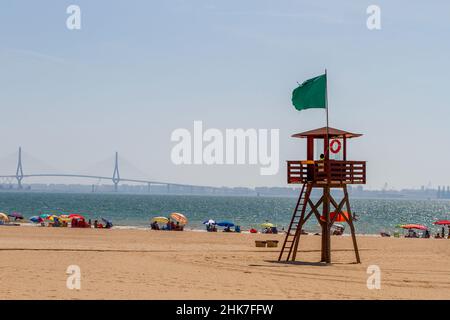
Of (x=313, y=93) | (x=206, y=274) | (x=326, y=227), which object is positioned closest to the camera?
(x=206, y=274)

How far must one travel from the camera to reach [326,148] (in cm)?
2511

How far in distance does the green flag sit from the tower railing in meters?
2.18

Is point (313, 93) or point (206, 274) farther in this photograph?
point (313, 93)

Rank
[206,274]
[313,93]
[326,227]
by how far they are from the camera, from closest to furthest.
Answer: [206,274], [313,93], [326,227]

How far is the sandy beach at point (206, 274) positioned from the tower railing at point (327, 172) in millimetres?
3287

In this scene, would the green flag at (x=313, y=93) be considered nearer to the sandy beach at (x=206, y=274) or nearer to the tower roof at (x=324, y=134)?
the tower roof at (x=324, y=134)

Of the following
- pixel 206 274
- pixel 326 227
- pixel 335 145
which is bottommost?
pixel 206 274

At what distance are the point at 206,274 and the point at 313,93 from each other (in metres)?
8.49

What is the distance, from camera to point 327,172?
24922 mm

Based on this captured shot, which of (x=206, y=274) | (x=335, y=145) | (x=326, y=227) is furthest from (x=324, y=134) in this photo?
(x=206, y=274)

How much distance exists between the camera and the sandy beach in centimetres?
1636

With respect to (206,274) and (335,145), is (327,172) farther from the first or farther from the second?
(206,274)

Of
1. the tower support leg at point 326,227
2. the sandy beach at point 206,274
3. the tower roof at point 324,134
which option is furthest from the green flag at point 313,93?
the sandy beach at point 206,274
